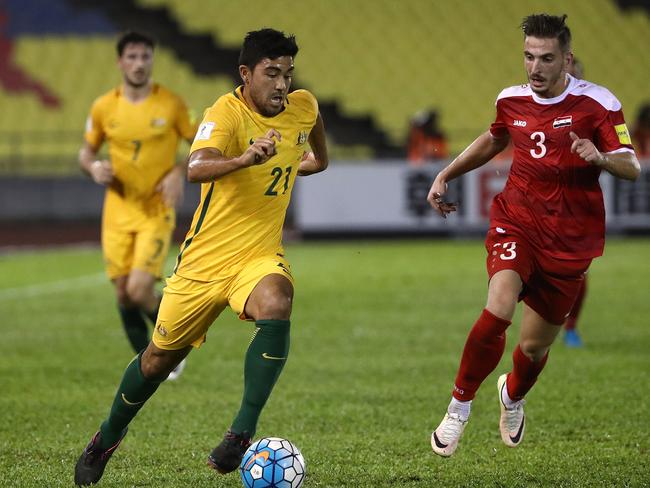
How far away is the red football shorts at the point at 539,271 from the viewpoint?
5.45 metres

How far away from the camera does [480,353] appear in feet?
17.7

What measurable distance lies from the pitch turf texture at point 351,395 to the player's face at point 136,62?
2.01m

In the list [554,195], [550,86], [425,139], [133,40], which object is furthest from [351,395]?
[425,139]

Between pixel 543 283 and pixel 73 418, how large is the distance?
9.58 ft

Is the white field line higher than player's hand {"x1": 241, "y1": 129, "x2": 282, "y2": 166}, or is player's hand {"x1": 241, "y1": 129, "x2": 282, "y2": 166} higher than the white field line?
player's hand {"x1": 241, "y1": 129, "x2": 282, "y2": 166}

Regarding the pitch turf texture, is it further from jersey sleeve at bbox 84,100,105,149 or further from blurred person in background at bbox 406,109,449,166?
blurred person in background at bbox 406,109,449,166

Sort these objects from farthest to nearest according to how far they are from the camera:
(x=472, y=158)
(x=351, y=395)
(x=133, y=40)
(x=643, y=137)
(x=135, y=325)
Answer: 1. (x=643, y=137)
2. (x=135, y=325)
3. (x=133, y=40)
4. (x=351, y=395)
5. (x=472, y=158)

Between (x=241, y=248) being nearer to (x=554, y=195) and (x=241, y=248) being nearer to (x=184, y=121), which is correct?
(x=554, y=195)

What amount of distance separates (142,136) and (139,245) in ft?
2.65

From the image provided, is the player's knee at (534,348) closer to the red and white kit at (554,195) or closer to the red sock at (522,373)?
the red sock at (522,373)

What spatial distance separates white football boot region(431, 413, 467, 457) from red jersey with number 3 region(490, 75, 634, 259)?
0.92 meters

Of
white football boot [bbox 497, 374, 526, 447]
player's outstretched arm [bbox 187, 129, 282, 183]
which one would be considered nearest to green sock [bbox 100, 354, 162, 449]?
player's outstretched arm [bbox 187, 129, 282, 183]

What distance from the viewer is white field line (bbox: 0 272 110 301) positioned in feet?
44.1

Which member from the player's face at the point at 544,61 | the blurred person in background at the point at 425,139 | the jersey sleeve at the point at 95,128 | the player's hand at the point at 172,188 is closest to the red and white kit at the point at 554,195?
the player's face at the point at 544,61
